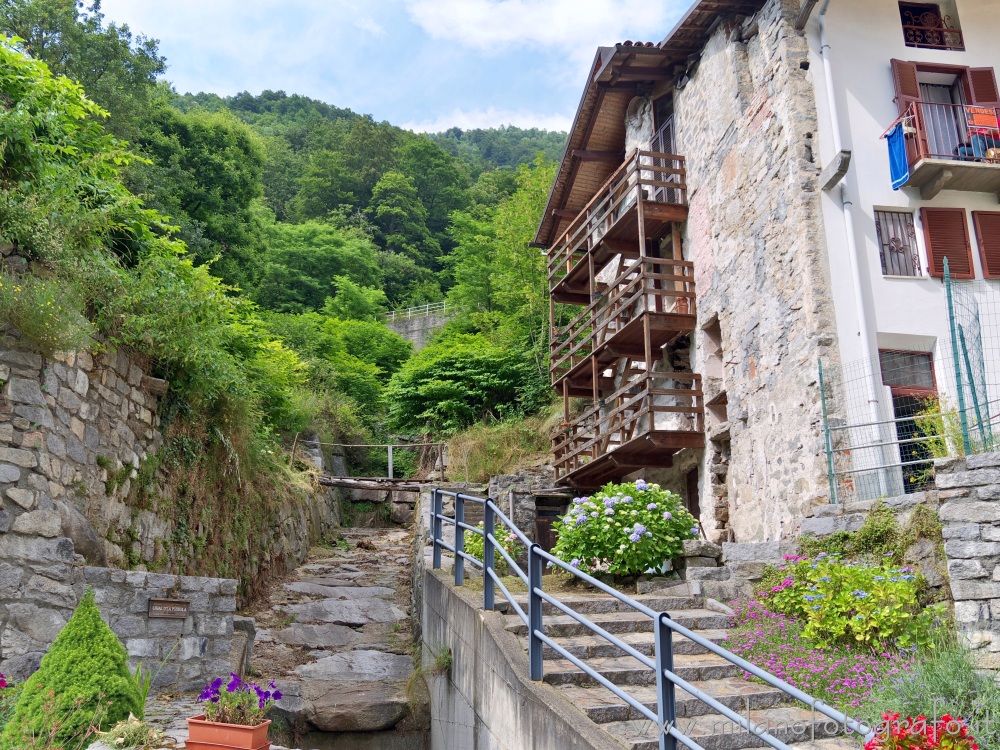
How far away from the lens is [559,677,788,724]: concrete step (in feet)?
15.1

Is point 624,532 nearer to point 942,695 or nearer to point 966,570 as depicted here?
point 966,570

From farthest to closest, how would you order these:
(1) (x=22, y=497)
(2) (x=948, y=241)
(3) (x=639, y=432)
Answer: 1. (3) (x=639, y=432)
2. (2) (x=948, y=241)
3. (1) (x=22, y=497)

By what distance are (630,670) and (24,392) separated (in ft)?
16.3

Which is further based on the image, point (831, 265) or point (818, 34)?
point (818, 34)

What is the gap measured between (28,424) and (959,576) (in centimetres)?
721

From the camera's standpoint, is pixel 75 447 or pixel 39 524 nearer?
pixel 39 524

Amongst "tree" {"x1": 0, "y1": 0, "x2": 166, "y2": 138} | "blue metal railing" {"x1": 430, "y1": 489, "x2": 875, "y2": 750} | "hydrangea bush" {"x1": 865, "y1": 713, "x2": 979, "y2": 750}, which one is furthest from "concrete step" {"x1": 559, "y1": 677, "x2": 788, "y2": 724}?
"tree" {"x1": 0, "y1": 0, "x2": 166, "y2": 138}

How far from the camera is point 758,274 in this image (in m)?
11.5

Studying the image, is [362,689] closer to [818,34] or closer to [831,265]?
[831,265]

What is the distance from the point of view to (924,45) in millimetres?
12164

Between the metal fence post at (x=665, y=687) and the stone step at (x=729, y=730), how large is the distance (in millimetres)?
716

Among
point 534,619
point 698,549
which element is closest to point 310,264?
point 698,549

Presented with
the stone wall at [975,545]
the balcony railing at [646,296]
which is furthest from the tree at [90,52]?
the stone wall at [975,545]

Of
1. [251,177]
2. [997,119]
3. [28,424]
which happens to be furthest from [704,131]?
[251,177]
